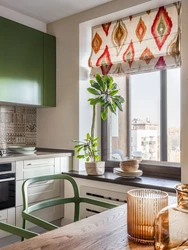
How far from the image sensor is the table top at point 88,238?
0.94m

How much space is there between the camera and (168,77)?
9.43ft

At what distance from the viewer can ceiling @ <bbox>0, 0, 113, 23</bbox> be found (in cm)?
296

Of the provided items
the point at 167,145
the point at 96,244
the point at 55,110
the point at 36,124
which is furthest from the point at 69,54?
the point at 96,244

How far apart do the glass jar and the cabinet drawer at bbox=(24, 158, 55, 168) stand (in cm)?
209

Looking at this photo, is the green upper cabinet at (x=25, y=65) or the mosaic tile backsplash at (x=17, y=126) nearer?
the green upper cabinet at (x=25, y=65)

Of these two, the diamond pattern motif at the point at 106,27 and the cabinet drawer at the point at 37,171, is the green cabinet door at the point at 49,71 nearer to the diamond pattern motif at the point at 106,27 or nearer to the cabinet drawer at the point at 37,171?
the diamond pattern motif at the point at 106,27

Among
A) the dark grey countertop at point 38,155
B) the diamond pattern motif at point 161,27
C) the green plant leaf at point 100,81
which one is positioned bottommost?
the dark grey countertop at point 38,155

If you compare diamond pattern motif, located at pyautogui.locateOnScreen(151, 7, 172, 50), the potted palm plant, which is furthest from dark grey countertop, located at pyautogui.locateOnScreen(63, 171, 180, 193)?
diamond pattern motif, located at pyautogui.locateOnScreen(151, 7, 172, 50)

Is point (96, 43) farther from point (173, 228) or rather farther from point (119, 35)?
point (173, 228)

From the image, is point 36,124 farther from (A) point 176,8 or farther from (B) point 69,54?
(A) point 176,8

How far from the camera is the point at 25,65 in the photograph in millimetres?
3086

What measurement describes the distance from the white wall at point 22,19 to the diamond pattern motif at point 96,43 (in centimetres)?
71

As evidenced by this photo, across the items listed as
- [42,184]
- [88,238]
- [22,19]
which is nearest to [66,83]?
[22,19]

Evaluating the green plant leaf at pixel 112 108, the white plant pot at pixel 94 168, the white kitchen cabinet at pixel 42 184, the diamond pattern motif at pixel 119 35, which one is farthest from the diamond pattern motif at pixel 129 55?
the white kitchen cabinet at pixel 42 184
